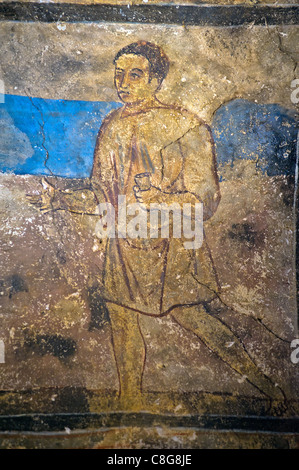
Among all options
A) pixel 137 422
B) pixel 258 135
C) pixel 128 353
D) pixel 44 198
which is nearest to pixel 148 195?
pixel 44 198

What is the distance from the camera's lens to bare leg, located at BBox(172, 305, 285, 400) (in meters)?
2.25

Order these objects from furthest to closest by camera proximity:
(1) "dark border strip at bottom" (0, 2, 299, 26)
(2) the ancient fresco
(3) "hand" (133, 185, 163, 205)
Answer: (3) "hand" (133, 185, 163, 205), (2) the ancient fresco, (1) "dark border strip at bottom" (0, 2, 299, 26)

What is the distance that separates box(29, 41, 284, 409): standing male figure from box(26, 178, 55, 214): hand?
1 cm

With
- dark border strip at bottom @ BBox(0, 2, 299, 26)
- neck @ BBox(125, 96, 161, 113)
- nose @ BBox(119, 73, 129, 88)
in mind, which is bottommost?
neck @ BBox(125, 96, 161, 113)

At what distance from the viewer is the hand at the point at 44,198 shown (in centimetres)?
223

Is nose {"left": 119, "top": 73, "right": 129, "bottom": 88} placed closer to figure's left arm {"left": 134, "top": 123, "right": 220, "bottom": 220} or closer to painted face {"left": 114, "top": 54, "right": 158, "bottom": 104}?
painted face {"left": 114, "top": 54, "right": 158, "bottom": 104}

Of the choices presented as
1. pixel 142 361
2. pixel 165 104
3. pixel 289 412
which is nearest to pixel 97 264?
pixel 142 361

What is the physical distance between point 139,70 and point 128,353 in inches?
79.3

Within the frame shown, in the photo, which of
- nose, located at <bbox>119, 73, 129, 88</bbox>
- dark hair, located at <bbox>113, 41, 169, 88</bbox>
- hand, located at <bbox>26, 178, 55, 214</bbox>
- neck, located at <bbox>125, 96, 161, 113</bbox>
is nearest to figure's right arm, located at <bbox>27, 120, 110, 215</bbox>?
hand, located at <bbox>26, 178, 55, 214</bbox>

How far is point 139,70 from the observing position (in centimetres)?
209

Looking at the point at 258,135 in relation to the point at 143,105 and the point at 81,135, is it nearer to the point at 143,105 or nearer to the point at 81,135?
the point at 143,105

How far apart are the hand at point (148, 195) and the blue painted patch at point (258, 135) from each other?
49 cm

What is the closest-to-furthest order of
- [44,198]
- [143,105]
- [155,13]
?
1. [155,13]
2. [143,105]
3. [44,198]

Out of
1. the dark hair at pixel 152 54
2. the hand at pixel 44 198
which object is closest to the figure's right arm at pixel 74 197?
the hand at pixel 44 198
